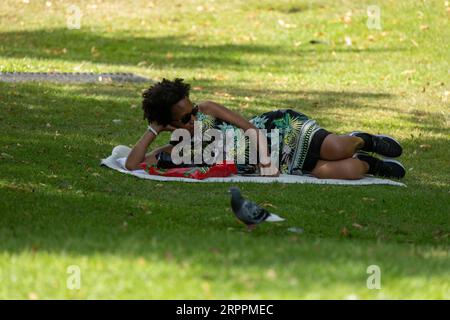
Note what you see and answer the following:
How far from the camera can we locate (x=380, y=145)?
9938mm

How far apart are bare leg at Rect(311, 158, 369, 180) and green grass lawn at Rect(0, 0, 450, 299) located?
36 centimetres

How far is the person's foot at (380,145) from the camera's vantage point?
992 cm

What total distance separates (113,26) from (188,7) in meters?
2.15

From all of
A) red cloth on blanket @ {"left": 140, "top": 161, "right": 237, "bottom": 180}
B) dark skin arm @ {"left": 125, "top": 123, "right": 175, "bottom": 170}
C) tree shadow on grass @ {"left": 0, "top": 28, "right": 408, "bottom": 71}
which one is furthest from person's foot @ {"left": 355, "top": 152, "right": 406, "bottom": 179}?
tree shadow on grass @ {"left": 0, "top": 28, "right": 408, "bottom": 71}

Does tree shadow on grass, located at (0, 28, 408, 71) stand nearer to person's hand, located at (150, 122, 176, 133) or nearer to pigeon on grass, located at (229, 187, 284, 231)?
person's hand, located at (150, 122, 176, 133)

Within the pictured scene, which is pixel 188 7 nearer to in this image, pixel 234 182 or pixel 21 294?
pixel 234 182

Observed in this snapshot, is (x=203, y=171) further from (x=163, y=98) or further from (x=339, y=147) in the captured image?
(x=339, y=147)

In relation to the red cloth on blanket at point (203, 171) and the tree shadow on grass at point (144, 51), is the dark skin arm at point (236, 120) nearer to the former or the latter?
the red cloth on blanket at point (203, 171)

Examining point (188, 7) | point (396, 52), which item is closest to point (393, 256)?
point (396, 52)

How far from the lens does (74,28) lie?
21.1 metres

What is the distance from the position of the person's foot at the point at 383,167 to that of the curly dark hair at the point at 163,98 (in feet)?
6.31

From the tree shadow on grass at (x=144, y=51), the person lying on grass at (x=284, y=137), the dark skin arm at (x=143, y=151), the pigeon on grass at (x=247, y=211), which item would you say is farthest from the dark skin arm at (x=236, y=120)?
the tree shadow on grass at (x=144, y=51)

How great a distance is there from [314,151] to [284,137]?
33 centimetres

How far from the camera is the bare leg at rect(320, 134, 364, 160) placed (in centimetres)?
967
